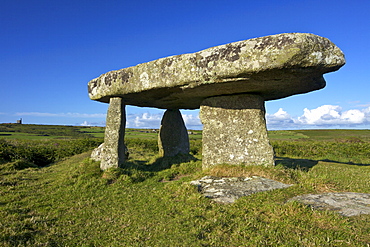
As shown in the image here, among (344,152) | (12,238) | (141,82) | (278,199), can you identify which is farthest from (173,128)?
(344,152)

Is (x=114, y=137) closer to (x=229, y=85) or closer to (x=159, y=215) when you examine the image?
(x=229, y=85)

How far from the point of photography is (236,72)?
6910 mm

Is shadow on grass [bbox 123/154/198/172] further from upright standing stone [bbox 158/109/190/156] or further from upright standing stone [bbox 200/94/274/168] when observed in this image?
upright standing stone [bbox 200/94/274/168]

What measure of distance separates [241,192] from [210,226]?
6.79ft

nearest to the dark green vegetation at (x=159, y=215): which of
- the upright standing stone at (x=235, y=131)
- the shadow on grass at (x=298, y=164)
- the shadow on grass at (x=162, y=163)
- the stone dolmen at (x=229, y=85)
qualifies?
the upright standing stone at (x=235, y=131)

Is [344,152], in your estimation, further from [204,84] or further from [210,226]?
[210,226]

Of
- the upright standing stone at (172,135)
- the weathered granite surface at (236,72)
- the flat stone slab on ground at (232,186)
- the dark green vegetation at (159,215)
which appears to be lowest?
the dark green vegetation at (159,215)

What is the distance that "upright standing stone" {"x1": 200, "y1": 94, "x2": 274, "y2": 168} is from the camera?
866 centimetres

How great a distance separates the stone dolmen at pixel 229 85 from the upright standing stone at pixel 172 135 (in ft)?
8.31

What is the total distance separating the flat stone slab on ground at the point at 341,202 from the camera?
461cm

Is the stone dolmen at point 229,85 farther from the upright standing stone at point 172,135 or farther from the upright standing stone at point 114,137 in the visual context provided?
the upright standing stone at point 172,135

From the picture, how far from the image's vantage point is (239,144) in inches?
Answer: 350

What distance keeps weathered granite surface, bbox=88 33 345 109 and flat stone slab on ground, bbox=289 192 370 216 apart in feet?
10.9

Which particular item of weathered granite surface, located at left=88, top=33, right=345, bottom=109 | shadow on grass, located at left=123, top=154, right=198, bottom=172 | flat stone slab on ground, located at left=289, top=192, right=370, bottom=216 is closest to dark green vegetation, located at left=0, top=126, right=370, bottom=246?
flat stone slab on ground, located at left=289, top=192, right=370, bottom=216
